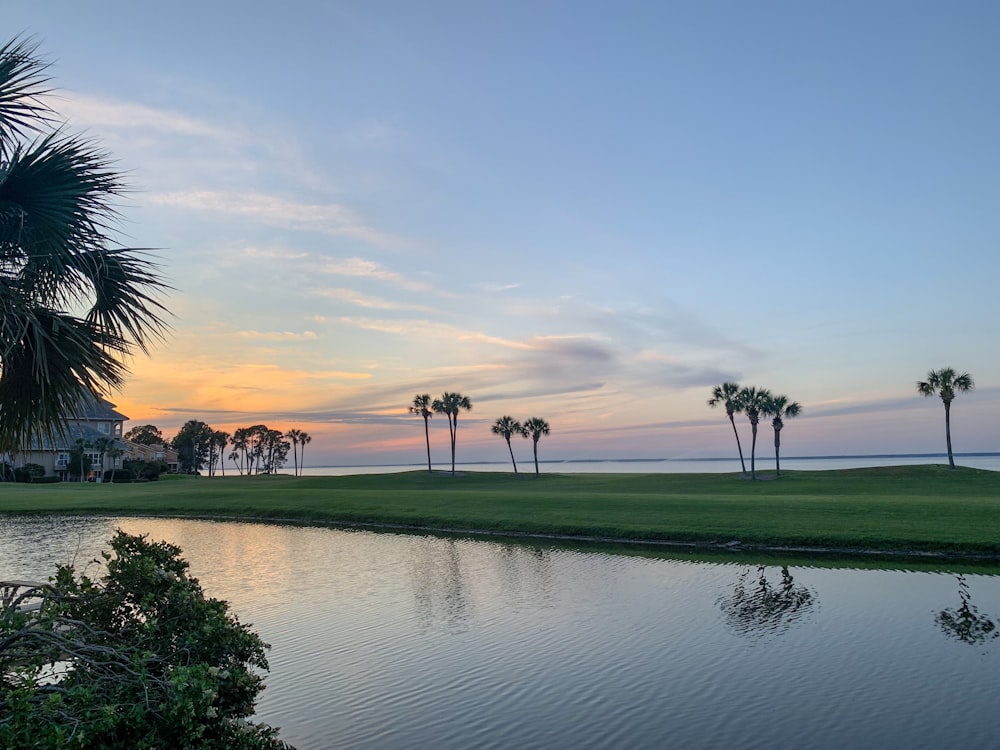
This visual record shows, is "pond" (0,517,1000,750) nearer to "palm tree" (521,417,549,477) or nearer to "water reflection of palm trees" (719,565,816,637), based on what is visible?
"water reflection of palm trees" (719,565,816,637)

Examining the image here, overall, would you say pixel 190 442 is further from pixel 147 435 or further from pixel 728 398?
pixel 728 398

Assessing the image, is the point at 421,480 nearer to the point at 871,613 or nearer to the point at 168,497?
the point at 168,497

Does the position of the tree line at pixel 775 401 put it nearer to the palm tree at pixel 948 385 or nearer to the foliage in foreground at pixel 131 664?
the palm tree at pixel 948 385

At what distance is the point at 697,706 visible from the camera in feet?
41.5

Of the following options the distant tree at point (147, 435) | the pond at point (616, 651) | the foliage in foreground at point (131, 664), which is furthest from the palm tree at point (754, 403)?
the distant tree at point (147, 435)

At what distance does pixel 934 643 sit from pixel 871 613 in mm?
2953

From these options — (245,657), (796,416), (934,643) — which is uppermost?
(796,416)

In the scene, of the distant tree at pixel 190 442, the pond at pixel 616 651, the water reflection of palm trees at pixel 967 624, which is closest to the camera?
the pond at pixel 616 651

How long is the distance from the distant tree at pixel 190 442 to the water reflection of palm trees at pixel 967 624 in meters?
128

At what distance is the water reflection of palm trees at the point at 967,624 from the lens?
16938mm

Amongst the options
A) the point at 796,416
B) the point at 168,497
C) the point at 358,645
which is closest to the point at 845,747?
the point at 358,645

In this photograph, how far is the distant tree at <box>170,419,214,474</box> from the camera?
5157 inches

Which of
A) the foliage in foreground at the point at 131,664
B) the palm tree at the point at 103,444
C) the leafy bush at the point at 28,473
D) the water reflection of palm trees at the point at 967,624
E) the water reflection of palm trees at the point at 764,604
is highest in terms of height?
the palm tree at the point at 103,444

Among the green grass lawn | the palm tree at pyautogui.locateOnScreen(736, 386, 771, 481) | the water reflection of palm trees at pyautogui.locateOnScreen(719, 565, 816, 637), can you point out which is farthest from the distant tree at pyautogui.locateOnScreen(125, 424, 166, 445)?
the water reflection of palm trees at pyautogui.locateOnScreen(719, 565, 816, 637)
